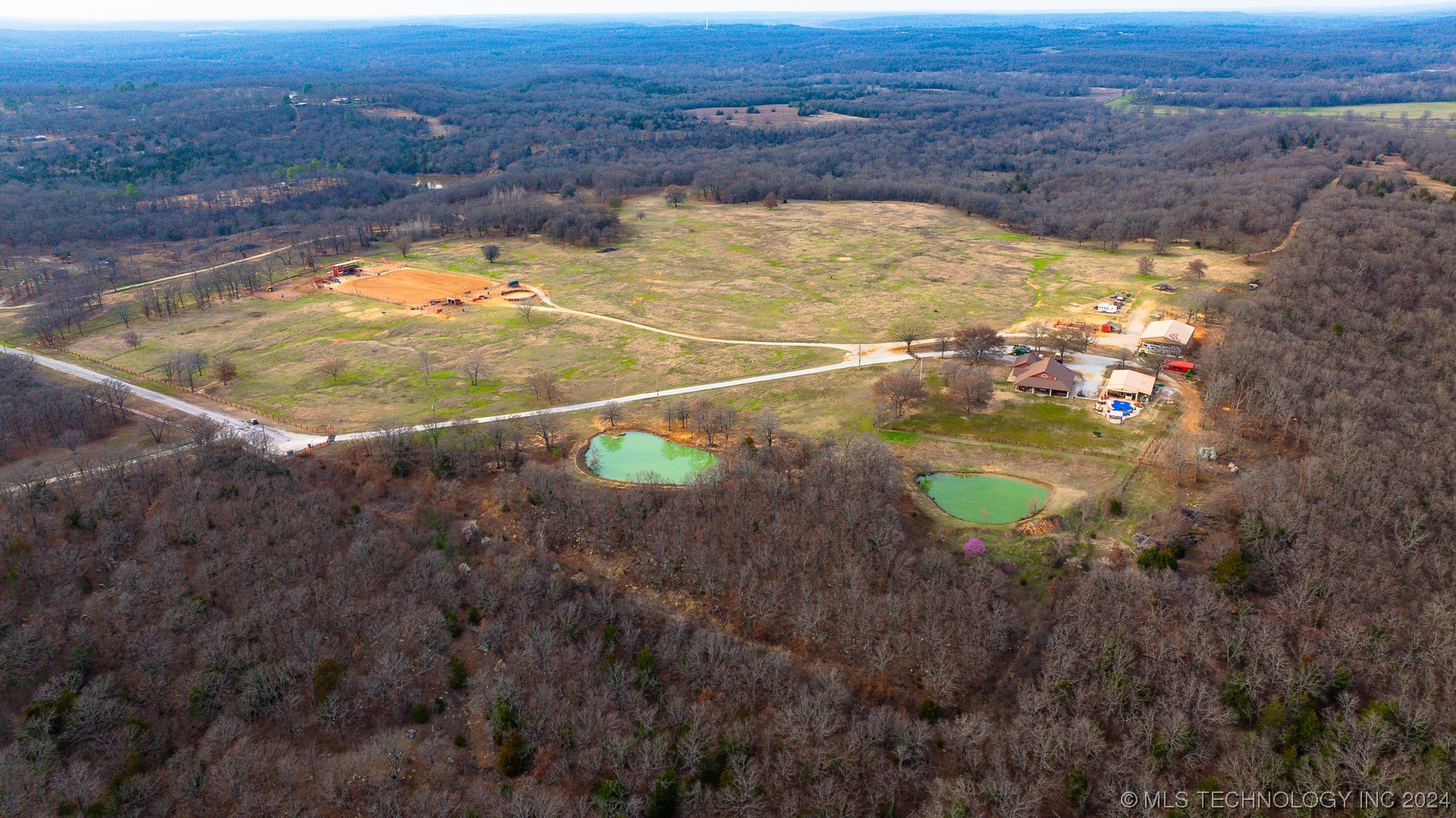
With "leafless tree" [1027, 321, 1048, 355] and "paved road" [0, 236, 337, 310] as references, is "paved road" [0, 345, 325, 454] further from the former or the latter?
"leafless tree" [1027, 321, 1048, 355]

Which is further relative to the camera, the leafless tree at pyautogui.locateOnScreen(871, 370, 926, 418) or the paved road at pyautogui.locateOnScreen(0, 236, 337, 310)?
the paved road at pyautogui.locateOnScreen(0, 236, 337, 310)

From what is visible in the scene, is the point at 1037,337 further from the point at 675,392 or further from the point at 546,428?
the point at 546,428

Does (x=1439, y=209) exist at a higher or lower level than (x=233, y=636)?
higher

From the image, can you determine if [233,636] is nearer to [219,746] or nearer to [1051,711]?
[219,746]

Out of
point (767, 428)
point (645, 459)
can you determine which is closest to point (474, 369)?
point (645, 459)

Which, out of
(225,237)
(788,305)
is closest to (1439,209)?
(788,305)

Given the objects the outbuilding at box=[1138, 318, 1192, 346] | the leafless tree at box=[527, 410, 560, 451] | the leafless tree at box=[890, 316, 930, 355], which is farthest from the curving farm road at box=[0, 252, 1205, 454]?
the outbuilding at box=[1138, 318, 1192, 346]
